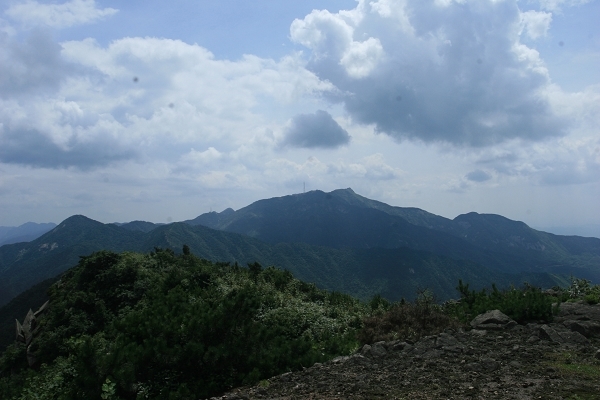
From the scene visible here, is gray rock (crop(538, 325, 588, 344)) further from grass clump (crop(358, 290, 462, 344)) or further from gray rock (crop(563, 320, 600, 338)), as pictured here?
grass clump (crop(358, 290, 462, 344))

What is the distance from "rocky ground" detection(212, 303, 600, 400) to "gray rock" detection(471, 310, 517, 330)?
15cm

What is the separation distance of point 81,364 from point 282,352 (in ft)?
13.1

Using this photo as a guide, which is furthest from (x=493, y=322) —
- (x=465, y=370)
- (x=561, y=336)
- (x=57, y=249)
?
(x=57, y=249)

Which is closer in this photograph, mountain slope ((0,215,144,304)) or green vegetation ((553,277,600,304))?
green vegetation ((553,277,600,304))

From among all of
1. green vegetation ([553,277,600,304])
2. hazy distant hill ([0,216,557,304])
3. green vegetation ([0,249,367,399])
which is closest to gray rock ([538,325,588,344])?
green vegetation ([0,249,367,399])

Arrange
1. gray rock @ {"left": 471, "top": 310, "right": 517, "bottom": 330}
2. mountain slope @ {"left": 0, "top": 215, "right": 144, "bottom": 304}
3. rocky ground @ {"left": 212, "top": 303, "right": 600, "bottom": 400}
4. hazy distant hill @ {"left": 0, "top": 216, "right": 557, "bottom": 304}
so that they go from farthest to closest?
hazy distant hill @ {"left": 0, "top": 216, "right": 557, "bottom": 304}, mountain slope @ {"left": 0, "top": 215, "right": 144, "bottom": 304}, gray rock @ {"left": 471, "top": 310, "right": 517, "bottom": 330}, rocky ground @ {"left": 212, "top": 303, "right": 600, "bottom": 400}

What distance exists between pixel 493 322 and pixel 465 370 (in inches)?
162

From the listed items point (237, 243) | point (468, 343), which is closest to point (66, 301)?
point (468, 343)

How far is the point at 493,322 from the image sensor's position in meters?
11.2

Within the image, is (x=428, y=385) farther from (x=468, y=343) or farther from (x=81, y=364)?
(x=81, y=364)

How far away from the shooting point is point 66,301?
1983 cm

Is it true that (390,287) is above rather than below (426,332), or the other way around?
below

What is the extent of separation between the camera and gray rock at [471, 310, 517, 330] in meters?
10.9

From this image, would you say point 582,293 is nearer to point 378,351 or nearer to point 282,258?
point 378,351
